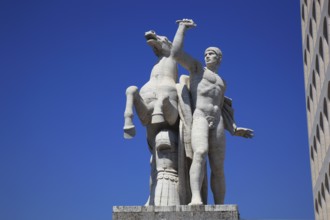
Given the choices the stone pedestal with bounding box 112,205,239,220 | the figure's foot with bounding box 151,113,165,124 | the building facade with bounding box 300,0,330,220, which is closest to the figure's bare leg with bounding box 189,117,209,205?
the stone pedestal with bounding box 112,205,239,220

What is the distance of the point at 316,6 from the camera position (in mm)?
36406

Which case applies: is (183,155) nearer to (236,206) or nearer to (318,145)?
(236,206)

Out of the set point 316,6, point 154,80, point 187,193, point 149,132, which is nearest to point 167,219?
point 187,193

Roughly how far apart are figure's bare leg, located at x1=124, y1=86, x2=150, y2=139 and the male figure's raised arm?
119 cm

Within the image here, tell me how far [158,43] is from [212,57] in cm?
136

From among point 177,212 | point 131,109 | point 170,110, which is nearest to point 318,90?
point 170,110

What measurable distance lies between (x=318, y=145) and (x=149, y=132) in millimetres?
27157

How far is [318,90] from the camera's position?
37.7m

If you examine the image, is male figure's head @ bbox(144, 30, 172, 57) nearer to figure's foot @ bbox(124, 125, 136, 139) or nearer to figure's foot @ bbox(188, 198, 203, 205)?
figure's foot @ bbox(124, 125, 136, 139)

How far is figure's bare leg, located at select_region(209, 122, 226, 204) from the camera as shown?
1316cm

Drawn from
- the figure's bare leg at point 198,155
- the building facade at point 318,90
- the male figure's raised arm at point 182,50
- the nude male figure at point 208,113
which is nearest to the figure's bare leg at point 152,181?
the figure's bare leg at point 198,155

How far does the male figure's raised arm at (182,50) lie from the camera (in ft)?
43.0

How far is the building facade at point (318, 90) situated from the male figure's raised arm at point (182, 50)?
20.1 m

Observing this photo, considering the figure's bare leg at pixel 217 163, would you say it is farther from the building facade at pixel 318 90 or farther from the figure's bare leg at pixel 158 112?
the building facade at pixel 318 90
